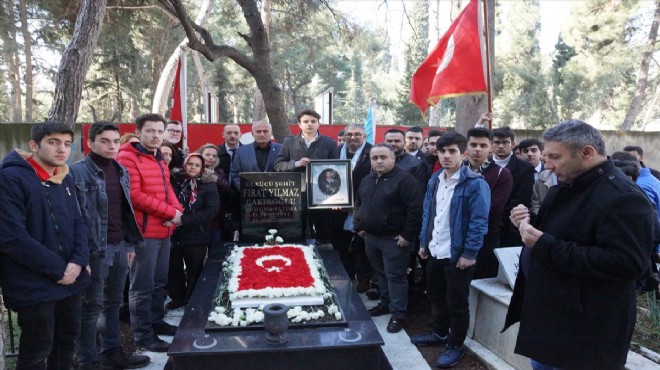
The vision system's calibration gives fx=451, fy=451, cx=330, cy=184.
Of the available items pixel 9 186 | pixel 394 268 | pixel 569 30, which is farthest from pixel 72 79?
pixel 569 30

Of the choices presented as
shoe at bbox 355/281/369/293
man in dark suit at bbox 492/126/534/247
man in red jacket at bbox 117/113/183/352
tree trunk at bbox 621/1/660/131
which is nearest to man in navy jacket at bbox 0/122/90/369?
man in red jacket at bbox 117/113/183/352

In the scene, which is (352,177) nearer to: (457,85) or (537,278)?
(457,85)

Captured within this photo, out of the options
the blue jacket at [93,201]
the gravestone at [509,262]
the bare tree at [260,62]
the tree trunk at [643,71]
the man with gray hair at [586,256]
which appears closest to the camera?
the man with gray hair at [586,256]

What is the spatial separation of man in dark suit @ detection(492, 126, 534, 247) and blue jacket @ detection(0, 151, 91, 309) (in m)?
4.04

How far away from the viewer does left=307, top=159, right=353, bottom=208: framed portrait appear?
19.5 feet

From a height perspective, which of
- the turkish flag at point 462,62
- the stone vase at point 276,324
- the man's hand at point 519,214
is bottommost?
the stone vase at point 276,324

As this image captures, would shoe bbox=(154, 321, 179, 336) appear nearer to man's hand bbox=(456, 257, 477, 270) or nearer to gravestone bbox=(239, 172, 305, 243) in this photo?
gravestone bbox=(239, 172, 305, 243)

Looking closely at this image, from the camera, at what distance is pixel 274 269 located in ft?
15.7

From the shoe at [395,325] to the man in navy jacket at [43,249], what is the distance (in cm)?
296

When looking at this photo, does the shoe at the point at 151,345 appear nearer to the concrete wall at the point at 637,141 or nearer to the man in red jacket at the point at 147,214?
the man in red jacket at the point at 147,214

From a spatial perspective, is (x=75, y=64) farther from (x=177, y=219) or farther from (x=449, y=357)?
(x=449, y=357)

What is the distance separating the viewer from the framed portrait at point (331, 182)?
5949 mm

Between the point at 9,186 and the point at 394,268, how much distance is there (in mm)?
3565

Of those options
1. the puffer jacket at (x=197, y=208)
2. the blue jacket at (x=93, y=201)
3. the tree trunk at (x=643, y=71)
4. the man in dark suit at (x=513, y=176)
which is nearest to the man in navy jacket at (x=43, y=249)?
the blue jacket at (x=93, y=201)
